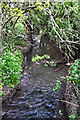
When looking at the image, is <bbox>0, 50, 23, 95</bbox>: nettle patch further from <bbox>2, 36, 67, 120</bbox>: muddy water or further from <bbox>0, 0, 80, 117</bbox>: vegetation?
<bbox>2, 36, 67, 120</bbox>: muddy water

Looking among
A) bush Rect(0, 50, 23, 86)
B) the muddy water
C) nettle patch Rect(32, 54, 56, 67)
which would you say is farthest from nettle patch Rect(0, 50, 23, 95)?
nettle patch Rect(32, 54, 56, 67)

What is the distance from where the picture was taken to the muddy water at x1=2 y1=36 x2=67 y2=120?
325 cm

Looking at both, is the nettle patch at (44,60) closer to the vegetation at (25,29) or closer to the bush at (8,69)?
the vegetation at (25,29)

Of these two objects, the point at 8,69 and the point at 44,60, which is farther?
the point at 44,60

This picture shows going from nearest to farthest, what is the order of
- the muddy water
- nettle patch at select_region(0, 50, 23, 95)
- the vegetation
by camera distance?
the vegetation < the muddy water < nettle patch at select_region(0, 50, 23, 95)

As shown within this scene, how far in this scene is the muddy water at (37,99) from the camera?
10.7 feet

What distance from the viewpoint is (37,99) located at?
3965mm

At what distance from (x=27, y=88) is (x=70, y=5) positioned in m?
3.81

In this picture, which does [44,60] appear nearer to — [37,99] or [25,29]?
[37,99]

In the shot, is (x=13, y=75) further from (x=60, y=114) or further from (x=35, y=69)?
(x=35, y=69)

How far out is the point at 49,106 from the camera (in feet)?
11.9

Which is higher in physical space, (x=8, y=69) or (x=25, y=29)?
(x=25, y=29)

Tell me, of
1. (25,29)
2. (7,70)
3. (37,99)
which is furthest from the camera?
(37,99)

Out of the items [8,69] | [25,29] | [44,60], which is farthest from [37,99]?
[25,29]
